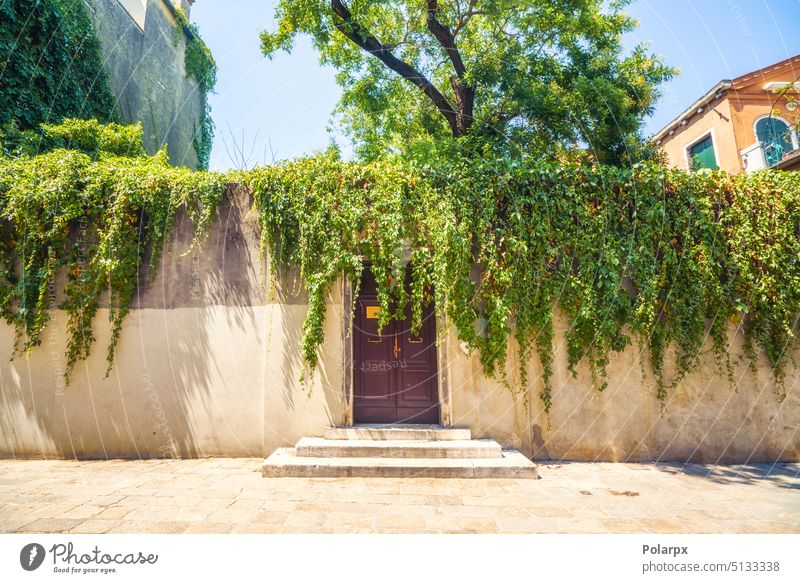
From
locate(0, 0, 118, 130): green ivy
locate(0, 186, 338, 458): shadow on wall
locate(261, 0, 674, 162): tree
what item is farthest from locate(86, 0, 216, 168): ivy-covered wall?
locate(0, 186, 338, 458): shadow on wall

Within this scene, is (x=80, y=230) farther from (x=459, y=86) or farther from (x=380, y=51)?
(x=459, y=86)

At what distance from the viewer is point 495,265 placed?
5.55 metres

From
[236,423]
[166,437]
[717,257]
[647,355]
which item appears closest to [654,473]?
[647,355]

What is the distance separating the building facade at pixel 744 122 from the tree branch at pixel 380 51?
686 centimetres

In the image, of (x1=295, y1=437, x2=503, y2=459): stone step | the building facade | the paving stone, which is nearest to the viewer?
the paving stone

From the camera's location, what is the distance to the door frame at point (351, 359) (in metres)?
5.61

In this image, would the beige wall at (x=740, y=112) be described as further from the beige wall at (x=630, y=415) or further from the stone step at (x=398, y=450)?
the stone step at (x=398, y=450)

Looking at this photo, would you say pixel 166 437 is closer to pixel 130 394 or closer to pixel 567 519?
pixel 130 394

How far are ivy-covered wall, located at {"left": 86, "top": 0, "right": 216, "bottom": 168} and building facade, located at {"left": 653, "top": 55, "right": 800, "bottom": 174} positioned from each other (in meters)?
14.7

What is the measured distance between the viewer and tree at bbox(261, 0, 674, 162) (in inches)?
368

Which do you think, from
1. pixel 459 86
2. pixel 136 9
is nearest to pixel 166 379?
pixel 459 86

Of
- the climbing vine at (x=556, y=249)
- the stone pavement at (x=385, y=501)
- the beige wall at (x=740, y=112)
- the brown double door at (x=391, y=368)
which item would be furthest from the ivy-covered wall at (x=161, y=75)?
the beige wall at (x=740, y=112)

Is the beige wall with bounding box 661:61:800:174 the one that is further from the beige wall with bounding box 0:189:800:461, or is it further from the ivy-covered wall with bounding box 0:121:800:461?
the beige wall with bounding box 0:189:800:461

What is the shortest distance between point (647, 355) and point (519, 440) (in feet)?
6.99
